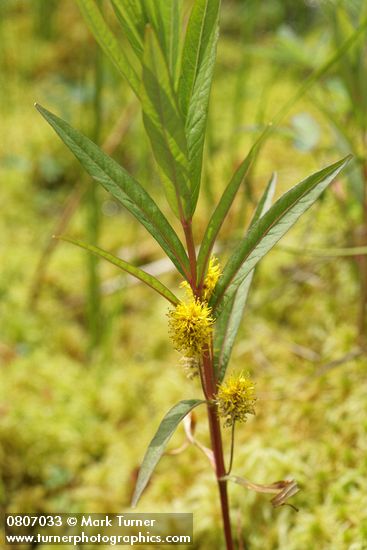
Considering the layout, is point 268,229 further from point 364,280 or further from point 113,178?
point 364,280

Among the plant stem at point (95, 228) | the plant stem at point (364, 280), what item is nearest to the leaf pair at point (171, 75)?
the plant stem at point (364, 280)

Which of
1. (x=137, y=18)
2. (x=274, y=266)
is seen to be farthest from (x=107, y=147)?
(x=137, y=18)

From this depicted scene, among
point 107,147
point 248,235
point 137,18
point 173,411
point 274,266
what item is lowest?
point 173,411

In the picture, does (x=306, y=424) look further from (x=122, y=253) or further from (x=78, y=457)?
(x=122, y=253)

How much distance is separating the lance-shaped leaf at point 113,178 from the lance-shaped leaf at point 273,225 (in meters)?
0.06

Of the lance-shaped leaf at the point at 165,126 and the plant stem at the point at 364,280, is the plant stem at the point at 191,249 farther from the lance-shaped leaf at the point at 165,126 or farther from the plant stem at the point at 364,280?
the plant stem at the point at 364,280

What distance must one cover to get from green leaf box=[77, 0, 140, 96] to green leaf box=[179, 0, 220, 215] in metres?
0.05

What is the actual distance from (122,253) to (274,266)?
0.45 meters

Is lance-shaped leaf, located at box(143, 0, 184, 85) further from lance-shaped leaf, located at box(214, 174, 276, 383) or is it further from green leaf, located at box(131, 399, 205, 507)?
green leaf, located at box(131, 399, 205, 507)

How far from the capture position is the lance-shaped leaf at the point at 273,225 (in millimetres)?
475

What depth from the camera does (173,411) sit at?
0.50 meters

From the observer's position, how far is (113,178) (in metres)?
0.49

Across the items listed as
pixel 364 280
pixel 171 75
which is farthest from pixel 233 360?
pixel 171 75

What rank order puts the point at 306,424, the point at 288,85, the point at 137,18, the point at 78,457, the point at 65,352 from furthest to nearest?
the point at 288,85
the point at 65,352
the point at 78,457
the point at 306,424
the point at 137,18
